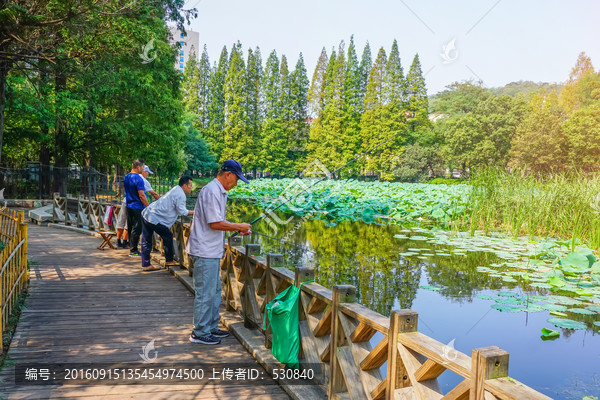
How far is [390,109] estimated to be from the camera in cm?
4072

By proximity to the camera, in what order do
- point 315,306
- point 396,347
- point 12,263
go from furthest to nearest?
point 12,263
point 315,306
point 396,347

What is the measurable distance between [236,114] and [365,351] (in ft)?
145

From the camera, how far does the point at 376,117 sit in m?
41.3

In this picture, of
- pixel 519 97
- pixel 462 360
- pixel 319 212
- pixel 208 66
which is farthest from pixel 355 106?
pixel 462 360

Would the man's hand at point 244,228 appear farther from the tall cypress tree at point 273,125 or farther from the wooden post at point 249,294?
the tall cypress tree at point 273,125

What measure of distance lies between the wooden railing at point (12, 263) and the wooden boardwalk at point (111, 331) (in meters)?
0.20

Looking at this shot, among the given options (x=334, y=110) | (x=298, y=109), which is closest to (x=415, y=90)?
(x=334, y=110)

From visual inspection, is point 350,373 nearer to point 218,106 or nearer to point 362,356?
point 362,356

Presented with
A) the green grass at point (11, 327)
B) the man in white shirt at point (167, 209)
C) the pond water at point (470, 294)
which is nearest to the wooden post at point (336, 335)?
the pond water at point (470, 294)

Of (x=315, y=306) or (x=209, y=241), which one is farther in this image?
(x=209, y=241)

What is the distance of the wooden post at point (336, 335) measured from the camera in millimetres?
2732

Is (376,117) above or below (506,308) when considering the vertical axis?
above

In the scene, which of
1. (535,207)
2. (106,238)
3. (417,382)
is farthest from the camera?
(535,207)

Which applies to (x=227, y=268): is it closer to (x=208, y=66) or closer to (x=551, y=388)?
(x=551, y=388)
